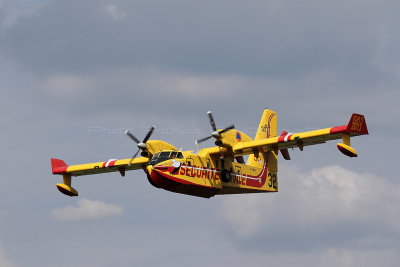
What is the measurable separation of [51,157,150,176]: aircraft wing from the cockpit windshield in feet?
19.4

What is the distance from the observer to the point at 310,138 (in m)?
48.2

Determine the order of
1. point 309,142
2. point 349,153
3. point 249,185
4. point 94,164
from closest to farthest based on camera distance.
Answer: point 349,153, point 309,142, point 249,185, point 94,164

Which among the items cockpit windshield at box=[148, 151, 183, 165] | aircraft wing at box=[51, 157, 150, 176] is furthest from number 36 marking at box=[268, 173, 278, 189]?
cockpit windshield at box=[148, 151, 183, 165]

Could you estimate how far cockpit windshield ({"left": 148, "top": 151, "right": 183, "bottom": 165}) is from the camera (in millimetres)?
47166

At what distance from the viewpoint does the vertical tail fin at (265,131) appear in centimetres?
5516

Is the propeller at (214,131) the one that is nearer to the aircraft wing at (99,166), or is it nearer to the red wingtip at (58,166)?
the aircraft wing at (99,166)

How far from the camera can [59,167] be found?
57.8 m

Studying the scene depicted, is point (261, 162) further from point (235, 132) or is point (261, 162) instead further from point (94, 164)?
point (94, 164)

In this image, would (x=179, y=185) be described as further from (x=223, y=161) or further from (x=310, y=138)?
(x=310, y=138)

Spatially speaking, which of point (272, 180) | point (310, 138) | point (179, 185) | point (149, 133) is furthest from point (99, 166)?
point (310, 138)

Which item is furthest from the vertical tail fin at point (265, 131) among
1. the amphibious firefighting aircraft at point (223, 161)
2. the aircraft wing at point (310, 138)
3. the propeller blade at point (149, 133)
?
the propeller blade at point (149, 133)

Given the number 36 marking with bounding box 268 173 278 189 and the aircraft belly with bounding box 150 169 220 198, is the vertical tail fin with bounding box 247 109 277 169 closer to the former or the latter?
the number 36 marking with bounding box 268 173 278 189

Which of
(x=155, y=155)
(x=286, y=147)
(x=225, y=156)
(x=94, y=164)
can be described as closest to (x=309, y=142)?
(x=286, y=147)

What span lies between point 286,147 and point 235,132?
3.52 meters
